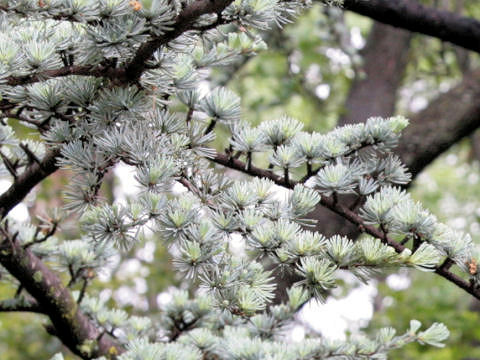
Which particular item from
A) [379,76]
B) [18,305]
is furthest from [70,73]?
[379,76]

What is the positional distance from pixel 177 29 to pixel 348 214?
0.44m

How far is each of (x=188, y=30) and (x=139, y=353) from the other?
57 cm

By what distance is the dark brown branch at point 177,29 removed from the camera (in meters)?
0.90

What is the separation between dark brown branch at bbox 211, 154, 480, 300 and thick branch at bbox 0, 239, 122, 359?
0.61m

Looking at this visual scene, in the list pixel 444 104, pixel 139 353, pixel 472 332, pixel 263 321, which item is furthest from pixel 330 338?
pixel 472 332

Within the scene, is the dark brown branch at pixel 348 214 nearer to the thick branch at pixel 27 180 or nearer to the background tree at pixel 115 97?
the background tree at pixel 115 97

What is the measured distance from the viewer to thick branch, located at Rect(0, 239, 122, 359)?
61.1 inches

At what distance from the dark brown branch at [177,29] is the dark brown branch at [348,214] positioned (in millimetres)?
256

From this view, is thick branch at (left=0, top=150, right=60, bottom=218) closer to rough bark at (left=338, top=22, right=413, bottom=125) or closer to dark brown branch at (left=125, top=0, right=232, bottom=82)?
dark brown branch at (left=125, top=0, right=232, bottom=82)

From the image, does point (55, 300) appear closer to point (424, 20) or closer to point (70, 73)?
point (70, 73)

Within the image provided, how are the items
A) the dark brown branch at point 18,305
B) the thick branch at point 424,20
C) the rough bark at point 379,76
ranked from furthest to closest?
the rough bark at point 379,76
the thick branch at point 424,20
the dark brown branch at point 18,305

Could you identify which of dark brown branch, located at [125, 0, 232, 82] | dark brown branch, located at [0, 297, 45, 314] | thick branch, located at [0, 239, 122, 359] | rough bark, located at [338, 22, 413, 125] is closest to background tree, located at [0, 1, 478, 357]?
dark brown branch, located at [125, 0, 232, 82]

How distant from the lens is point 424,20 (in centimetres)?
218

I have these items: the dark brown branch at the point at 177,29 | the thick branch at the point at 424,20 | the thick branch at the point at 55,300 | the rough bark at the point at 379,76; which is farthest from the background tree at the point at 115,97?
the rough bark at the point at 379,76
